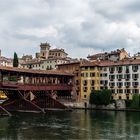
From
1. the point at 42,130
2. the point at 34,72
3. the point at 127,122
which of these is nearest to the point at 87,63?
the point at 34,72

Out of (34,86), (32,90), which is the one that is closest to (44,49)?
(34,86)

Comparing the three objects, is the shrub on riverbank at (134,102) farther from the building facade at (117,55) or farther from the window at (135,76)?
the building facade at (117,55)

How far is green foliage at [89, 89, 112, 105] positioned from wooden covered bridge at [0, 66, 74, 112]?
8469 millimetres

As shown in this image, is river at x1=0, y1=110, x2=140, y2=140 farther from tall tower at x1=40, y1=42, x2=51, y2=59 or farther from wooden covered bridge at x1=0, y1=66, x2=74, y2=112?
tall tower at x1=40, y1=42, x2=51, y2=59

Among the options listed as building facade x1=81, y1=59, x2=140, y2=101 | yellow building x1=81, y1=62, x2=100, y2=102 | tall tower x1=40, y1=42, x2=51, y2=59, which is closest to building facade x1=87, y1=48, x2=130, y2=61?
building facade x1=81, y1=59, x2=140, y2=101

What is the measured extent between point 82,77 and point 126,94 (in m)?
12.7

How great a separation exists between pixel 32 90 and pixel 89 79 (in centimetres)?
1572

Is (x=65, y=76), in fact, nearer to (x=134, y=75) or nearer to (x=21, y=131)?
(x=134, y=75)

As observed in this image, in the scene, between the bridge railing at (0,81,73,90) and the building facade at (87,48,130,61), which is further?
the building facade at (87,48,130,61)

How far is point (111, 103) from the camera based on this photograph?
303 feet

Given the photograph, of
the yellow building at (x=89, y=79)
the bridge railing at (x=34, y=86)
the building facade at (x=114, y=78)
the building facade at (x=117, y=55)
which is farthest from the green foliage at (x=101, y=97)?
the building facade at (x=117, y=55)

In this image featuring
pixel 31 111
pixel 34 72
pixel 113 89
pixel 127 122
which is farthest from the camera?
pixel 113 89

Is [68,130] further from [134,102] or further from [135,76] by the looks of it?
[135,76]

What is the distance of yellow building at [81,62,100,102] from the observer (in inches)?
3872
